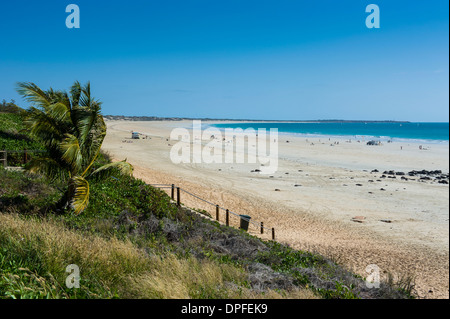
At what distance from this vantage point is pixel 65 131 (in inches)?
350

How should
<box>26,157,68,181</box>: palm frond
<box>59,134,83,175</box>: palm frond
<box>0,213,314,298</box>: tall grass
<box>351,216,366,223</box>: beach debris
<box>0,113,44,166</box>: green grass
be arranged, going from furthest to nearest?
<box>351,216,366,223</box>: beach debris → <box>0,113,44,166</box>: green grass → <box>26,157,68,181</box>: palm frond → <box>59,134,83,175</box>: palm frond → <box>0,213,314,298</box>: tall grass

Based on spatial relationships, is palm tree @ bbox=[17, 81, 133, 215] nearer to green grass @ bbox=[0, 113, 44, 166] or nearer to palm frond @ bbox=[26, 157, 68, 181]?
palm frond @ bbox=[26, 157, 68, 181]

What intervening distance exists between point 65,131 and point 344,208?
14.7 m

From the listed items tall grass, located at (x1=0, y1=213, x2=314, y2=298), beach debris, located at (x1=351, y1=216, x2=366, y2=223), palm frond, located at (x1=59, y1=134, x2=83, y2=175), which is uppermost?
palm frond, located at (x1=59, y1=134, x2=83, y2=175)

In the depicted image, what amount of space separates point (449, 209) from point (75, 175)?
62.3 ft

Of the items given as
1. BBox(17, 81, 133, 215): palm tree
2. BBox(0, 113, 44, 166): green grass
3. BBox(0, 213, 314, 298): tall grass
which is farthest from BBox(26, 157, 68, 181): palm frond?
BBox(0, 113, 44, 166): green grass

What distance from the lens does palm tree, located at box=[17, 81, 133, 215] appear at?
331 inches

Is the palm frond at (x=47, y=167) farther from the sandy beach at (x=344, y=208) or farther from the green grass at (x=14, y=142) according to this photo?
the sandy beach at (x=344, y=208)

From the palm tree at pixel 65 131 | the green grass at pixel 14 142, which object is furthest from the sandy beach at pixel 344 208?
the palm tree at pixel 65 131

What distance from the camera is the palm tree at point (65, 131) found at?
8414 mm

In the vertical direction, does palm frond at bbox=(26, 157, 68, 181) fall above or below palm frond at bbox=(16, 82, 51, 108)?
below

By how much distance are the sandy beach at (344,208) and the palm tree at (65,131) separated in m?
7.31

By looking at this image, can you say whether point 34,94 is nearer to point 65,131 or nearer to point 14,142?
point 65,131

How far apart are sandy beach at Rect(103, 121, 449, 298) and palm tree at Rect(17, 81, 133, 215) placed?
288 inches
